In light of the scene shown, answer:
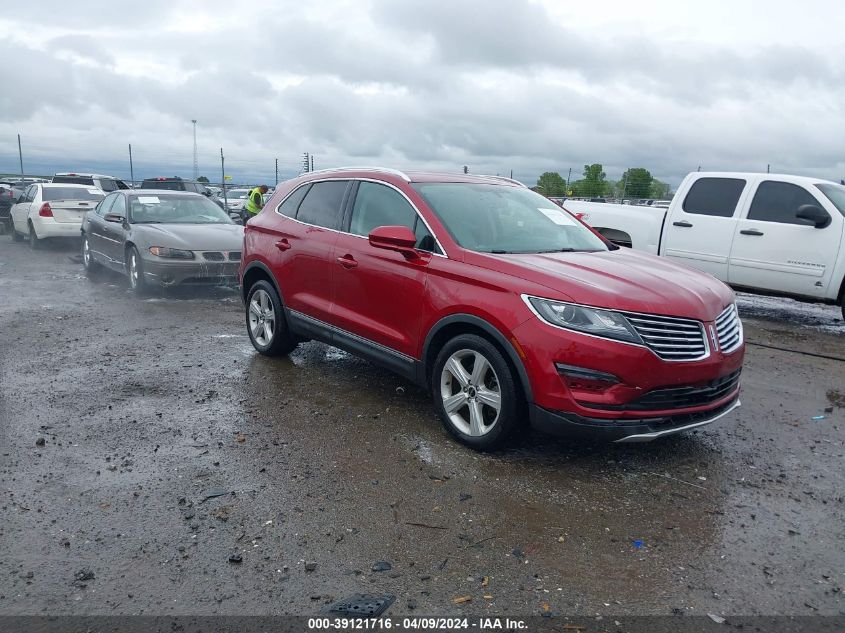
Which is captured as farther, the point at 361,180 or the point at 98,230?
the point at 98,230

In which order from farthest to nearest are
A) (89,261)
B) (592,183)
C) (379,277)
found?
(592,183) < (89,261) < (379,277)

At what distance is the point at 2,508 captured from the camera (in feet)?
11.8

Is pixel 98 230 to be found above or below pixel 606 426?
above

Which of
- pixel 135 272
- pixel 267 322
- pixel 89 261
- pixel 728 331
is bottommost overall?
pixel 89 261

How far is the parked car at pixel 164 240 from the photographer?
31.9ft

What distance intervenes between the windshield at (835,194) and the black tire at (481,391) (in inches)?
253

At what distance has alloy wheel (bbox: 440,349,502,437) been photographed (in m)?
4.25

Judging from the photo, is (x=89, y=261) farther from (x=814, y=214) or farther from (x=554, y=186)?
(x=554, y=186)

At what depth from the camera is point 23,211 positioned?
55.7 ft

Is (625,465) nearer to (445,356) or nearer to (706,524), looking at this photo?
(706,524)

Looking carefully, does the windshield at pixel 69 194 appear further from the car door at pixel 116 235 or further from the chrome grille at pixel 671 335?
the chrome grille at pixel 671 335

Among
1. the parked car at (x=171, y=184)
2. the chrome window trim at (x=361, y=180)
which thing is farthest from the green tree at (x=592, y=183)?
the chrome window trim at (x=361, y=180)

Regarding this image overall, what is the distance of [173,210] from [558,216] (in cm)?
754

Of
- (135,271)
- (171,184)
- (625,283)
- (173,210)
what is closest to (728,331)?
(625,283)
